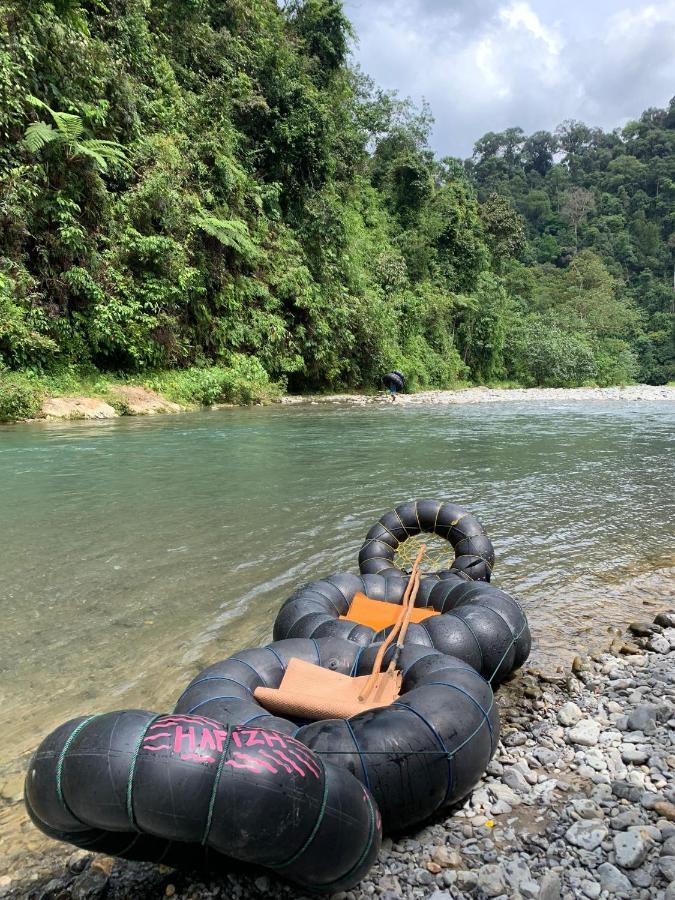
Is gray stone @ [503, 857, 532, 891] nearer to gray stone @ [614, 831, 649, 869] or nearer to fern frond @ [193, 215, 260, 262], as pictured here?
gray stone @ [614, 831, 649, 869]

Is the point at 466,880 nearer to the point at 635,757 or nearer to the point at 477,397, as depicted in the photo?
the point at 635,757

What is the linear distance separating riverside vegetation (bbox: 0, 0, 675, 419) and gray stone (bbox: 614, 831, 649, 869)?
49.8 feet

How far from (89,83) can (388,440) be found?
48.8ft

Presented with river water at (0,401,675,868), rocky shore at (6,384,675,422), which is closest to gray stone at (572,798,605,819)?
river water at (0,401,675,868)

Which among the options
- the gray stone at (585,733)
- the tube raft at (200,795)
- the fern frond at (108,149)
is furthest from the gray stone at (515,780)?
the fern frond at (108,149)

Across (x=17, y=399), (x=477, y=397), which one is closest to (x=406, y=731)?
(x=17, y=399)

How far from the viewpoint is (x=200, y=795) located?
179cm

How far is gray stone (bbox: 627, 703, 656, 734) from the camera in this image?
121 inches

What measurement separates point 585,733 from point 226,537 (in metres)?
4.52

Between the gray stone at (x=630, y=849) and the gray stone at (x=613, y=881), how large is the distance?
0.05 m

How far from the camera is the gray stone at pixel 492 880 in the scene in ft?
6.92

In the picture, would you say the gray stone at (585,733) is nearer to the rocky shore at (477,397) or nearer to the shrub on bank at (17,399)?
the shrub on bank at (17,399)

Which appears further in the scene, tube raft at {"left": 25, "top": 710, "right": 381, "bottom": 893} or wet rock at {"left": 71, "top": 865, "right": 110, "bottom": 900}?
wet rock at {"left": 71, "top": 865, "right": 110, "bottom": 900}

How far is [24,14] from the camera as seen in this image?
50.1 feet
